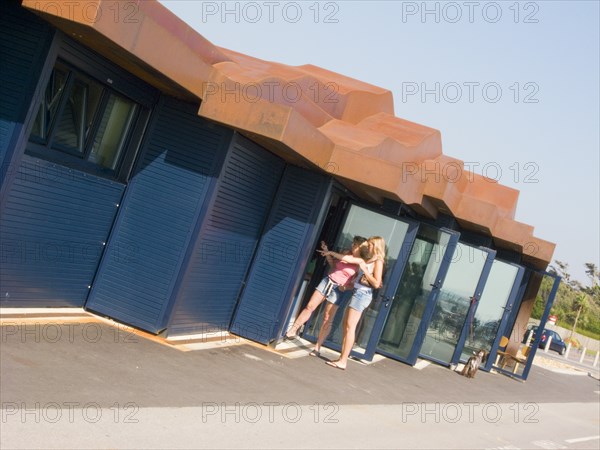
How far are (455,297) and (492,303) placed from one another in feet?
6.62

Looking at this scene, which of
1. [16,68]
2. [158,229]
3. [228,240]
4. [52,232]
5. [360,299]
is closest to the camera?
[16,68]

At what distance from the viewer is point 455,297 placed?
18641 mm

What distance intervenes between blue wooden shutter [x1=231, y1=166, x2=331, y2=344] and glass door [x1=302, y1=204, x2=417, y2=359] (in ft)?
6.59

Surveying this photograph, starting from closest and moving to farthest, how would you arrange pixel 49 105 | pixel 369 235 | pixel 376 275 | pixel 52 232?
pixel 49 105, pixel 52 232, pixel 376 275, pixel 369 235

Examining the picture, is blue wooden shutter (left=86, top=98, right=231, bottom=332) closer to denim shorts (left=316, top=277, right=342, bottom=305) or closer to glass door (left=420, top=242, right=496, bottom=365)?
denim shorts (left=316, top=277, right=342, bottom=305)

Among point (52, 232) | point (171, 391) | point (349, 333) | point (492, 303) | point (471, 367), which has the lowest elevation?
point (171, 391)

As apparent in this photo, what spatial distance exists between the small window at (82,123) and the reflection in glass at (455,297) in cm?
936

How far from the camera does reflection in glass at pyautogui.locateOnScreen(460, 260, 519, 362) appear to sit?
66.2 feet

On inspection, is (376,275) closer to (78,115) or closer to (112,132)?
(112,132)

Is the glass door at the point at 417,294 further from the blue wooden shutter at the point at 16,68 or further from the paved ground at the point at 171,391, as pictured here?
the blue wooden shutter at the point at 16,68

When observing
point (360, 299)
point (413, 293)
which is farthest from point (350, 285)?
point (413, 293)

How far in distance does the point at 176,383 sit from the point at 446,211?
9612 mm

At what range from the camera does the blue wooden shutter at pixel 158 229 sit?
1066 centimetres

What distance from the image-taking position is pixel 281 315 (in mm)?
13164
